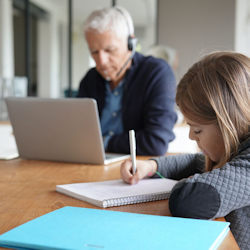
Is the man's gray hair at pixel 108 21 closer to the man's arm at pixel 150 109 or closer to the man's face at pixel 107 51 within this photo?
the man's face at pixel 107 51

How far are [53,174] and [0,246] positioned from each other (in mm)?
586

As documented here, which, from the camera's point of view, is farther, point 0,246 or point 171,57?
point 171,57

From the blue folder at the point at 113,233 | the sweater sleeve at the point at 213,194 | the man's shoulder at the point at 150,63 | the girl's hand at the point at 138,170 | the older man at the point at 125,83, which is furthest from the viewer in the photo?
the man's shoulder at the point at 150,63

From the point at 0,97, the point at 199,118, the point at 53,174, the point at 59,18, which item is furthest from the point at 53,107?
the point at 59,18

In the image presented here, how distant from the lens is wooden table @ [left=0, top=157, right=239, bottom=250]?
0.76m

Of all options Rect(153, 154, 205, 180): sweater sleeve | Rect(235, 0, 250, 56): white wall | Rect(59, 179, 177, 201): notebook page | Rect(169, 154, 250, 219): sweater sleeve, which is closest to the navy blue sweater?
Rect(153, 154, 205, 180): sweater sleeve

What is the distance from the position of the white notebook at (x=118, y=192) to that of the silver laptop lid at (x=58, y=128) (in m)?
0.32

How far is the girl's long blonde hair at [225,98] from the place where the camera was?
84 cm

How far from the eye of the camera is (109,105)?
1926mm

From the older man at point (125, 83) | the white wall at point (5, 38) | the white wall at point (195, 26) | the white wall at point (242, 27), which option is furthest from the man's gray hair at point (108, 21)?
the white wall at point (5, 38)

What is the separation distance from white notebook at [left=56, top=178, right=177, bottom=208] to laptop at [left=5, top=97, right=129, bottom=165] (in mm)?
316

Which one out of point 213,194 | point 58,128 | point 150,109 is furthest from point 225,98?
point 150,109

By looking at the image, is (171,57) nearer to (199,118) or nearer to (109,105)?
(109,105)

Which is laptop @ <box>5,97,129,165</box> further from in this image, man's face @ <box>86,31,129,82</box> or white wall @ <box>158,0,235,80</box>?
white wall @ <box>158,0,235,80</box>
